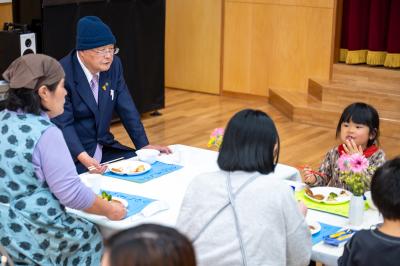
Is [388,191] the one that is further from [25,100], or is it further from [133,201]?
[25,100]

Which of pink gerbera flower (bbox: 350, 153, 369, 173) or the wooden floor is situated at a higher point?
pink gerbera flower (bbox: 350, 153, 369, 173)

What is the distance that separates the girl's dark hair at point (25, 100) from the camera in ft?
9.44

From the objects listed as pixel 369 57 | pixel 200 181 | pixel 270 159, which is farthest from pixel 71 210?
pixel 369 57

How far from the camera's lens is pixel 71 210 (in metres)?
3.12

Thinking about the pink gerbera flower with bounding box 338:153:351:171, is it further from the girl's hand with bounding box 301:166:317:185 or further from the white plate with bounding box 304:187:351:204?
the girl's hand with bounding box 301:166:317:185

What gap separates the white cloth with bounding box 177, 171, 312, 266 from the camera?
2.38m

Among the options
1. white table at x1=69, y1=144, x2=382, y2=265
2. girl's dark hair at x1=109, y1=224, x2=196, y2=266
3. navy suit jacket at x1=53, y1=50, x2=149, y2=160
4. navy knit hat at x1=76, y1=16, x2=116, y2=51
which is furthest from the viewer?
navy suit jacket at x1=53, y1=50, x2=149, y2=160

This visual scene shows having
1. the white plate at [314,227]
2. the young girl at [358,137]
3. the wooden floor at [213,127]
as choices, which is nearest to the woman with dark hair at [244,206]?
the white plate at [314,227]

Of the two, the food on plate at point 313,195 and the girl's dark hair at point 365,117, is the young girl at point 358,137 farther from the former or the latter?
the food on plate at point 313,195

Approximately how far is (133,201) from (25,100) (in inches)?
25.6

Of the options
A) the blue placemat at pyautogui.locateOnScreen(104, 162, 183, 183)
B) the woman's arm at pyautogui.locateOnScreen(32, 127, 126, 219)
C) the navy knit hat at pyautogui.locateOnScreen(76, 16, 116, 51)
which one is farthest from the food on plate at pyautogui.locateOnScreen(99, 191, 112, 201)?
the navy knit hat at pyautogui.locateOnScreen(76, 16, 116, 51)

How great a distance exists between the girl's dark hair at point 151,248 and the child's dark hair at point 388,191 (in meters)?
1.09

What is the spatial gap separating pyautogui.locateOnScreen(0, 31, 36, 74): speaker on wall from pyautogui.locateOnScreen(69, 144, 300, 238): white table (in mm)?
A: 2479

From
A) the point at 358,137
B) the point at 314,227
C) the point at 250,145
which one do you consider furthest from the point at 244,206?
the point at 358,137
